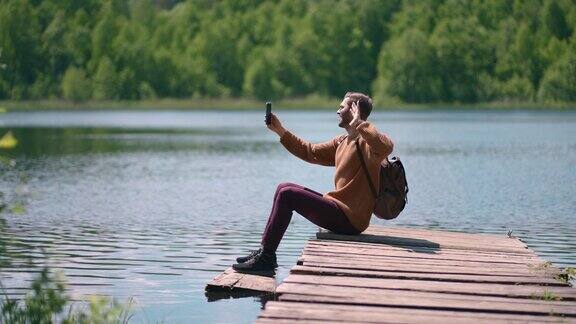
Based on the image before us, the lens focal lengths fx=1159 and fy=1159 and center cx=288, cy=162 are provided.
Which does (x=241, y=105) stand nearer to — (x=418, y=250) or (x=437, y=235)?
(x=437, y=235)

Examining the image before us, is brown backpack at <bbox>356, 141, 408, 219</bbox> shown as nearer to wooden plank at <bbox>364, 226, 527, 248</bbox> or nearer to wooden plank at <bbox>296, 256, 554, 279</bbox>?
wooden plank at <bbox>364, 226, 527, 248</bbox>

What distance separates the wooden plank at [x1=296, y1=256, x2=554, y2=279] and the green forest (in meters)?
117

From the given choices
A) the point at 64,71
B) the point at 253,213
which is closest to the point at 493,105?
the point at 64,71

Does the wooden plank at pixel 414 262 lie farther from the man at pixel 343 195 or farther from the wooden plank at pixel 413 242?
the wooden plank at pixel 413 242

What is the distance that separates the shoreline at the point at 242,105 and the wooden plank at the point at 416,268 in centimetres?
11891

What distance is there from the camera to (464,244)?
11.3 m

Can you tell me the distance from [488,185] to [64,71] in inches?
4948

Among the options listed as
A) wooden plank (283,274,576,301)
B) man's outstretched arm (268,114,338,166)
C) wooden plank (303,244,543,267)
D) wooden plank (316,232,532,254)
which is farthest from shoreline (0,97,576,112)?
wooden plank (283,274,576,301)

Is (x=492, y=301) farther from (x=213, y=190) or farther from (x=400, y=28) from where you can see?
(x=400, y=28)

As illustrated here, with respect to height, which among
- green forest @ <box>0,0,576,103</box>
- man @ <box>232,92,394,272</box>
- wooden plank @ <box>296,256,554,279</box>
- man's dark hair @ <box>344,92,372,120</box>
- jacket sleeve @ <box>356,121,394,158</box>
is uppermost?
man's dark hair @ <box>344,92,372,120</box>

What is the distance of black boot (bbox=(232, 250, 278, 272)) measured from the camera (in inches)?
417

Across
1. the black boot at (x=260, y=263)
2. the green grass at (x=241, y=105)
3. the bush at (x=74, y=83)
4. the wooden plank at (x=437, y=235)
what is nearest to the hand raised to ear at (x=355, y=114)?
the black boot at (x=260, y=263)

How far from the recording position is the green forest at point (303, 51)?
130750mm

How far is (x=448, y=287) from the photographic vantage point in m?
8.50
